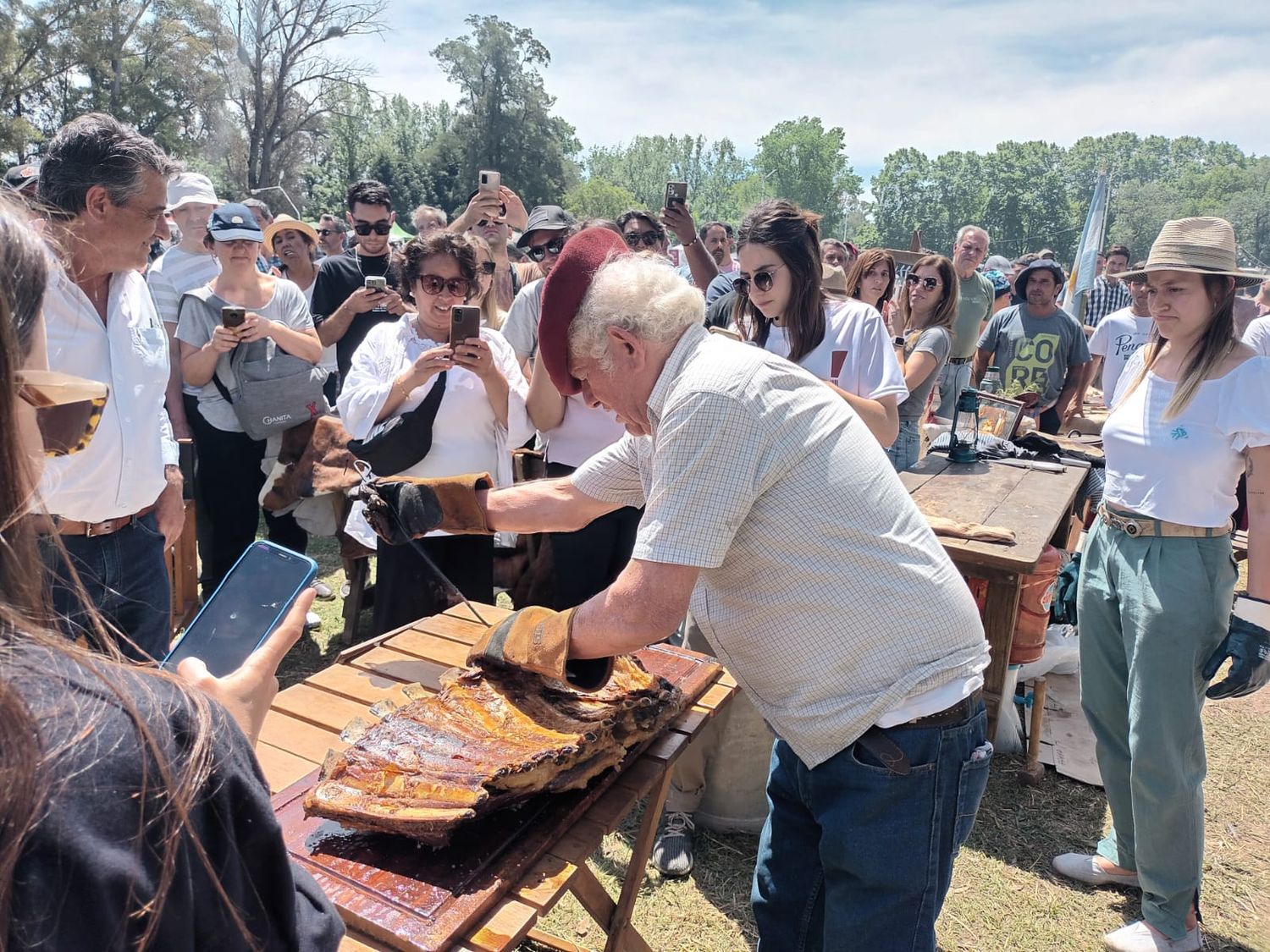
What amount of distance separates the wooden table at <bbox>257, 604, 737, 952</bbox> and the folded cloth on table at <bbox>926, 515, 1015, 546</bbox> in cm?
136

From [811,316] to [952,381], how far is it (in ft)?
10.2

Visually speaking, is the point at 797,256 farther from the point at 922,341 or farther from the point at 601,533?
the point at 922,341

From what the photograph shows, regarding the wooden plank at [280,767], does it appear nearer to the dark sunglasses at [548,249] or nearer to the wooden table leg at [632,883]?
the wooden table leg at [632,883]

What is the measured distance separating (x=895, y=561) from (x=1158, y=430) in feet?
4.50

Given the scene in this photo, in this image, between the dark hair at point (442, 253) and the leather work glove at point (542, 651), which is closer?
the leather work glove at point (542, 651)

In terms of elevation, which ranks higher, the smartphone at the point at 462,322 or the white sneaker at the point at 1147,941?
the smartphone at the point at 462,322

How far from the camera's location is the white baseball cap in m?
4.52

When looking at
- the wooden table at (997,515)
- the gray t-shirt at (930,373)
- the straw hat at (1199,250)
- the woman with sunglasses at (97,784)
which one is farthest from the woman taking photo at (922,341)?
the woman with sunglasses at (97,784)

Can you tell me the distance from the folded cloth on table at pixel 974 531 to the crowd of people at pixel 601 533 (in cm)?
38

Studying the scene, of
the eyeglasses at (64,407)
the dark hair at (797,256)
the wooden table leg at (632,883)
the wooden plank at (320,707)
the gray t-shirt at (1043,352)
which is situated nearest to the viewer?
the eyeglasses at (64,407)

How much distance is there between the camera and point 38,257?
2.44 feet

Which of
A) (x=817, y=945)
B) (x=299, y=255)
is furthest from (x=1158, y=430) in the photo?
(x=299, y=255)

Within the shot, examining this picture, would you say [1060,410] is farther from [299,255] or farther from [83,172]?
[83,172]

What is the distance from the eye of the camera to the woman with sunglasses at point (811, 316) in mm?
3170
